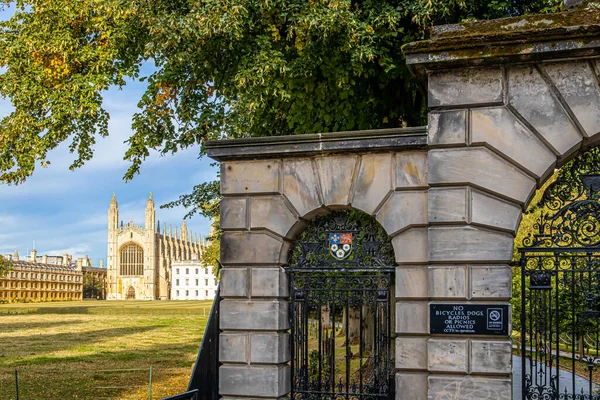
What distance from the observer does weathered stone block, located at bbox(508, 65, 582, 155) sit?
26.8ft

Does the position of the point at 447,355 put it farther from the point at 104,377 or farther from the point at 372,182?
the point at 104,377

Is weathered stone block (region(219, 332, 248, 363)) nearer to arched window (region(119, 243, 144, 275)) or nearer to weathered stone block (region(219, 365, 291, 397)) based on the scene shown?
weathered stone block (region(219, 365, 291, 397))

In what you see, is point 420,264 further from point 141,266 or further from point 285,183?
point 141,266

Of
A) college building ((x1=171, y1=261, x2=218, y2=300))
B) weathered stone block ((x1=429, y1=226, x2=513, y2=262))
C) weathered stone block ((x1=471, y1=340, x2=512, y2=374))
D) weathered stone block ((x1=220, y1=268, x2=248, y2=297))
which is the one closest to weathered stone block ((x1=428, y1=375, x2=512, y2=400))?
weathered stone block ((x1=471, y1=340, x2=512, y2=374))

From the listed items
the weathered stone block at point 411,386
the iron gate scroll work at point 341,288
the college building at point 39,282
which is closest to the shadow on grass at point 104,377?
the iron gate scroll work at point 341,288

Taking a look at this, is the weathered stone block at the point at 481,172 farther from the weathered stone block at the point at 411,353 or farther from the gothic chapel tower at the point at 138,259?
the gothic chapel tower at the point at 138,259

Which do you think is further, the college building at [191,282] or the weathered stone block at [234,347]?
the college building at [191,282]

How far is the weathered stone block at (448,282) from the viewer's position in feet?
27.4

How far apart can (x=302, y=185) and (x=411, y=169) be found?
4.82ft

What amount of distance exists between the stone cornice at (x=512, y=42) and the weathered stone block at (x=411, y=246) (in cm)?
204

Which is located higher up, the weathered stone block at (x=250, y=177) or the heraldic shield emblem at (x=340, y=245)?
the weathered stone block at (x=250, y=177)

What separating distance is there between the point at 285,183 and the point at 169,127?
8039 millimetres

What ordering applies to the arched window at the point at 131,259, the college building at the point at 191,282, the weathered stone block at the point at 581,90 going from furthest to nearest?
1. the arched window at the point at 131,259
2. the college building at the point at 191,282
3. the weathered stone block at the point at 581,90

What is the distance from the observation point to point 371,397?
364 inches
